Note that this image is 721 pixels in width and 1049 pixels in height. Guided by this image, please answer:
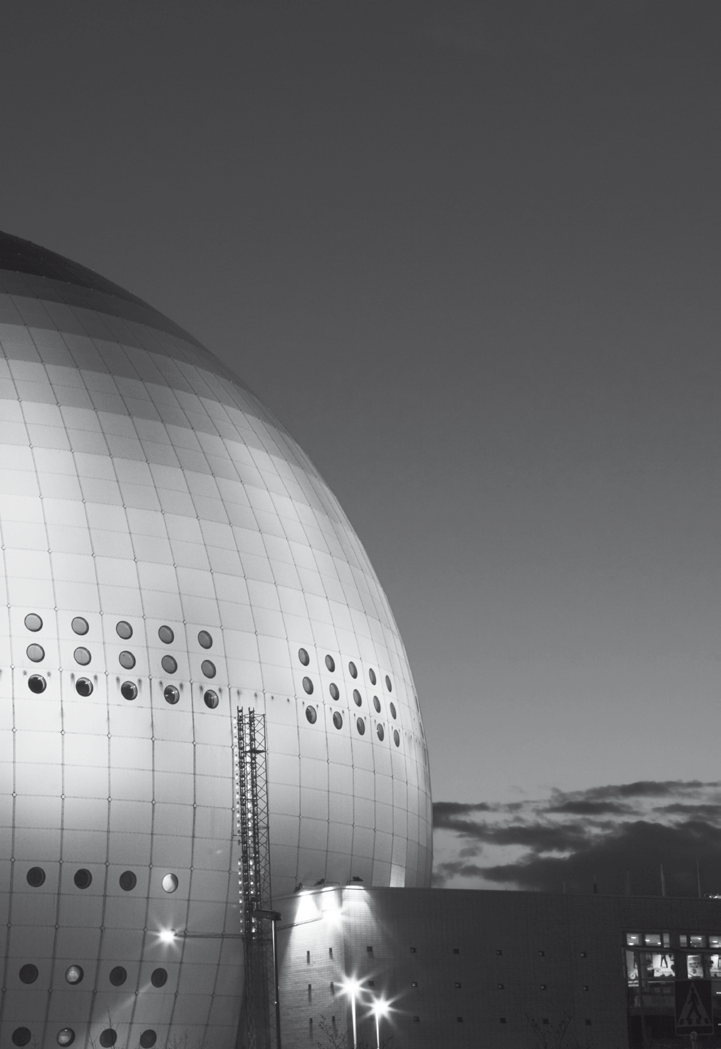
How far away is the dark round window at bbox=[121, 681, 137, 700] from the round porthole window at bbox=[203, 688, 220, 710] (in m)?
2.11

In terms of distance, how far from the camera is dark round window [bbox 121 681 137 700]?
110 feet

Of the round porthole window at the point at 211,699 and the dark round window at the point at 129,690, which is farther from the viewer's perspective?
the round porthole window at the point at 211,699

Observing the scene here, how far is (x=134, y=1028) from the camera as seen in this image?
3297 centimetres

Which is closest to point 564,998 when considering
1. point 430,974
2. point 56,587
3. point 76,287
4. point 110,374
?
point 430,974

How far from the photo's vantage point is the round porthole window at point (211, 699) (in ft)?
115

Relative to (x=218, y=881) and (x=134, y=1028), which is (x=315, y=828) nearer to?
(x=218, y=881)

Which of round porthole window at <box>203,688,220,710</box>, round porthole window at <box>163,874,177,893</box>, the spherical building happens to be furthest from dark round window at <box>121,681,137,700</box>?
round porthole window at <box>163,874,177,893</box>

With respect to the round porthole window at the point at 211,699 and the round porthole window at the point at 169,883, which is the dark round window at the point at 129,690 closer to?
the round porthole window at the point at 211,699

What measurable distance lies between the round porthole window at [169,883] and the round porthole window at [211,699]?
4.42 meters

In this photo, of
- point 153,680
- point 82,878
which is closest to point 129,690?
point 153,680

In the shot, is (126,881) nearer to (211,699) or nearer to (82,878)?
(82,878)

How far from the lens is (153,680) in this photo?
112ft

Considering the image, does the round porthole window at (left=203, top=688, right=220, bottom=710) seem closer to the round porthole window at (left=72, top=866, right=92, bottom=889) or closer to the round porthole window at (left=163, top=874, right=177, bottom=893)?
the round porthole window at (left=163, top=874, right=177, bottom=893)

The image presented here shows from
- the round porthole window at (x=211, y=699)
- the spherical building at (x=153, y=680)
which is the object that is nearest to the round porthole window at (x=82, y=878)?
the spherical building at (x=153, y=680)
